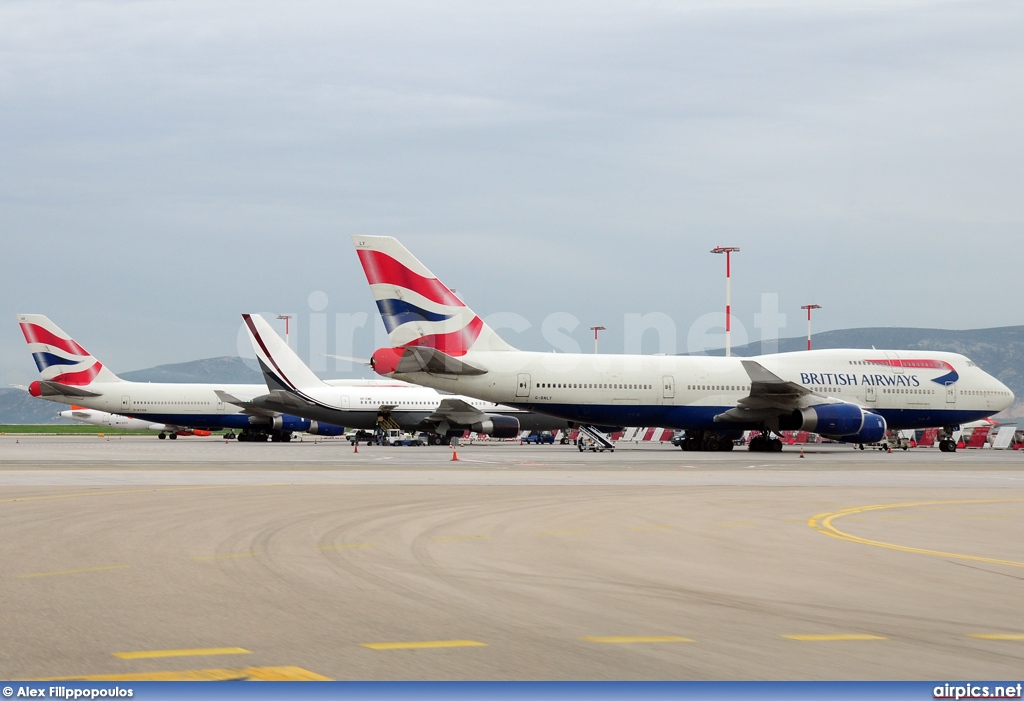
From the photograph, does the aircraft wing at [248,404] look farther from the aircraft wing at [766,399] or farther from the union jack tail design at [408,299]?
the aircraft wing at [766,399]

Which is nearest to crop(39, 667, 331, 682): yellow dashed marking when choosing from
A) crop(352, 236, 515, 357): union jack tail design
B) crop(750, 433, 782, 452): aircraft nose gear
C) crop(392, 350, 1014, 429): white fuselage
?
crop(392, 350, 1014, 429): white fuselage

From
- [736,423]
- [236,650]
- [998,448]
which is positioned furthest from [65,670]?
[998,448]

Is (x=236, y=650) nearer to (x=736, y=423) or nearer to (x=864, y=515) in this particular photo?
(x=864, y=515)

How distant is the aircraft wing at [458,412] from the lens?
64.8 metres

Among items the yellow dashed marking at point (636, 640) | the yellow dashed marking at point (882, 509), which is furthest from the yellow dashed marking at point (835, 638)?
the yellow dashed marking at point (882, 509)

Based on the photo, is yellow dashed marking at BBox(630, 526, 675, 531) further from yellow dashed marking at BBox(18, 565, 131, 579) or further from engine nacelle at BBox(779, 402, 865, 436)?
engine nacelle at BBox(779, 402, 865, 436)

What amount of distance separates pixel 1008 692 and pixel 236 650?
477 centimetres

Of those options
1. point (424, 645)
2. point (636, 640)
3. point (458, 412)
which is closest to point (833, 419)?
point (458, 412)

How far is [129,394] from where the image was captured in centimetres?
7881

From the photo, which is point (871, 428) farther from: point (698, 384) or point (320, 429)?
point (320, 429)

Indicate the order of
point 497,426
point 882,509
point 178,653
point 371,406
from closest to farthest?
1. point 178,653
2. point 882,509
3. point 497,426
4. point 371,406

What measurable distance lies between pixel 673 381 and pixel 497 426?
16895mm

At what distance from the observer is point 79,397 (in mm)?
77375

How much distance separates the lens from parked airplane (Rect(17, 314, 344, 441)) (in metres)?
77.1
